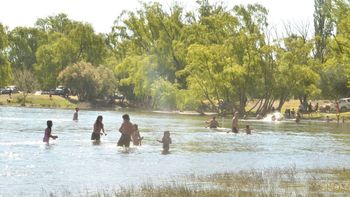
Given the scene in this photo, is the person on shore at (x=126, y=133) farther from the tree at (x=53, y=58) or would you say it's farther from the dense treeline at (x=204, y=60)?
the tree at (x=53, y=58)

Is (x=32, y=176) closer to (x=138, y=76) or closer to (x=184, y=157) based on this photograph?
(x=184, y=157)

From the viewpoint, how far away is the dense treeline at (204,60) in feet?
315

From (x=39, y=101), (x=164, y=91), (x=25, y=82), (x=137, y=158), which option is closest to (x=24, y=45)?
(x=25, y=82)

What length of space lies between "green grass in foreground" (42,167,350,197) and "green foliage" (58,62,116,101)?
104718 mm

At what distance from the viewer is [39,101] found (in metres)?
130

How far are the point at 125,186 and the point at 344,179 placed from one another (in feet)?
26.2

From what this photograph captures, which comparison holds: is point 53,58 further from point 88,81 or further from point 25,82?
point 88,81

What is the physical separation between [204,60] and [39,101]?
44.7m

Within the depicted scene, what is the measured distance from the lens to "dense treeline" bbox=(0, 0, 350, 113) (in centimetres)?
9588

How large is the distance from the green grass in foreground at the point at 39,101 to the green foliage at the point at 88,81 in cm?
350

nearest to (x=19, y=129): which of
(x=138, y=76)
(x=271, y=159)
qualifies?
(x=271, y=159)

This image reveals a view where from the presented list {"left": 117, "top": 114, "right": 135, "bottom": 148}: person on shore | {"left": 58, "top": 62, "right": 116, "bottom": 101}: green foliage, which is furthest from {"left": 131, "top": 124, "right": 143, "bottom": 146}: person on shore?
{"left": 58, "top": 62, "right": 116, "bottom": 101}: green foliage

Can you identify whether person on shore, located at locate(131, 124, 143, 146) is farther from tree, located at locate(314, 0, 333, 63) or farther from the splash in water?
tree, located at locate(314, 0, 333, 63)

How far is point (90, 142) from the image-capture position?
1714 inches
